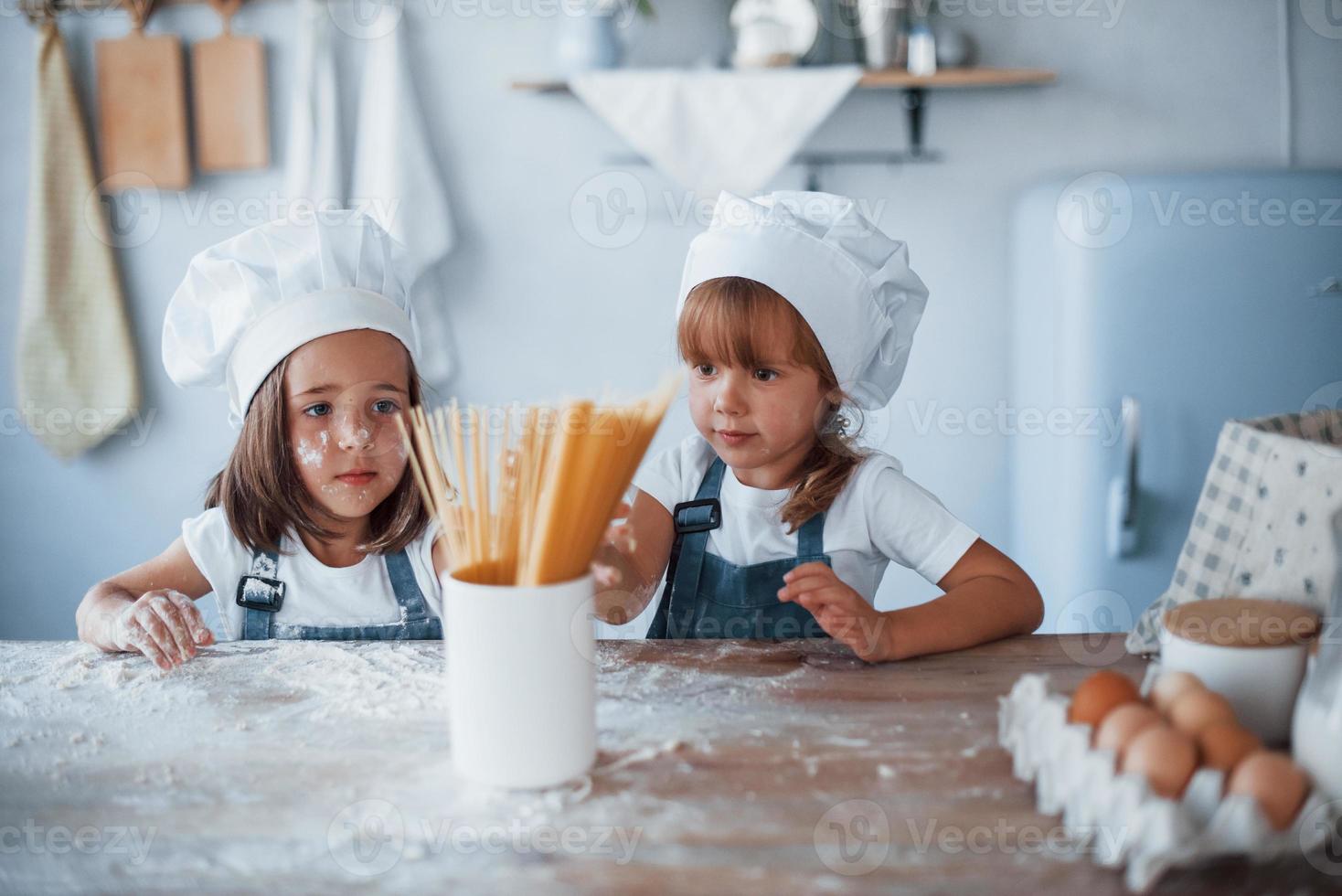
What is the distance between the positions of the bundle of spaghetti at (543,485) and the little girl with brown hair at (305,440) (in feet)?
1.70

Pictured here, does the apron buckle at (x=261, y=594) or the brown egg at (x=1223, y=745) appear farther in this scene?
the apron buckle at (x=261, y=594)

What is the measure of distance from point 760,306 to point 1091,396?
1000 mm

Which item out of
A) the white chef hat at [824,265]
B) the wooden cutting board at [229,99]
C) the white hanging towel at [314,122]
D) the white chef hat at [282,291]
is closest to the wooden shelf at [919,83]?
the white hanging towel at [314,122]

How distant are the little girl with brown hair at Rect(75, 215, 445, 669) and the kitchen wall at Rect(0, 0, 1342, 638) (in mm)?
986

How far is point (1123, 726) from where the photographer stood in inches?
24.4

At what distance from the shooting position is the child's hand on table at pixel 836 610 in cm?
89

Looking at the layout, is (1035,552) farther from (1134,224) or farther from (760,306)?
(760,306)

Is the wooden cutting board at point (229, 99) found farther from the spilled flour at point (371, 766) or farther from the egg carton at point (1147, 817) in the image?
the egg carton at point (1147, 817)

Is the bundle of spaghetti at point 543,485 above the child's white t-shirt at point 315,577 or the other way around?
above

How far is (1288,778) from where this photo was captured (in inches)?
22.4

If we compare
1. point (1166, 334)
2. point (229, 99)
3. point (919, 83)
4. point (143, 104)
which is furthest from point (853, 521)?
point (143, 104)

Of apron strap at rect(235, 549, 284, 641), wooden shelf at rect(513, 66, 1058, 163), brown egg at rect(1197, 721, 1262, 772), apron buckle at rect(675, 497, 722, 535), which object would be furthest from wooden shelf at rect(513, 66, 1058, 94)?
brown egg at rect(1197, 721, 1262, 772)

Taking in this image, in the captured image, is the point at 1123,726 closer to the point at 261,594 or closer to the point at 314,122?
the point at 261,594

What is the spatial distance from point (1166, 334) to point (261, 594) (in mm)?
1575
